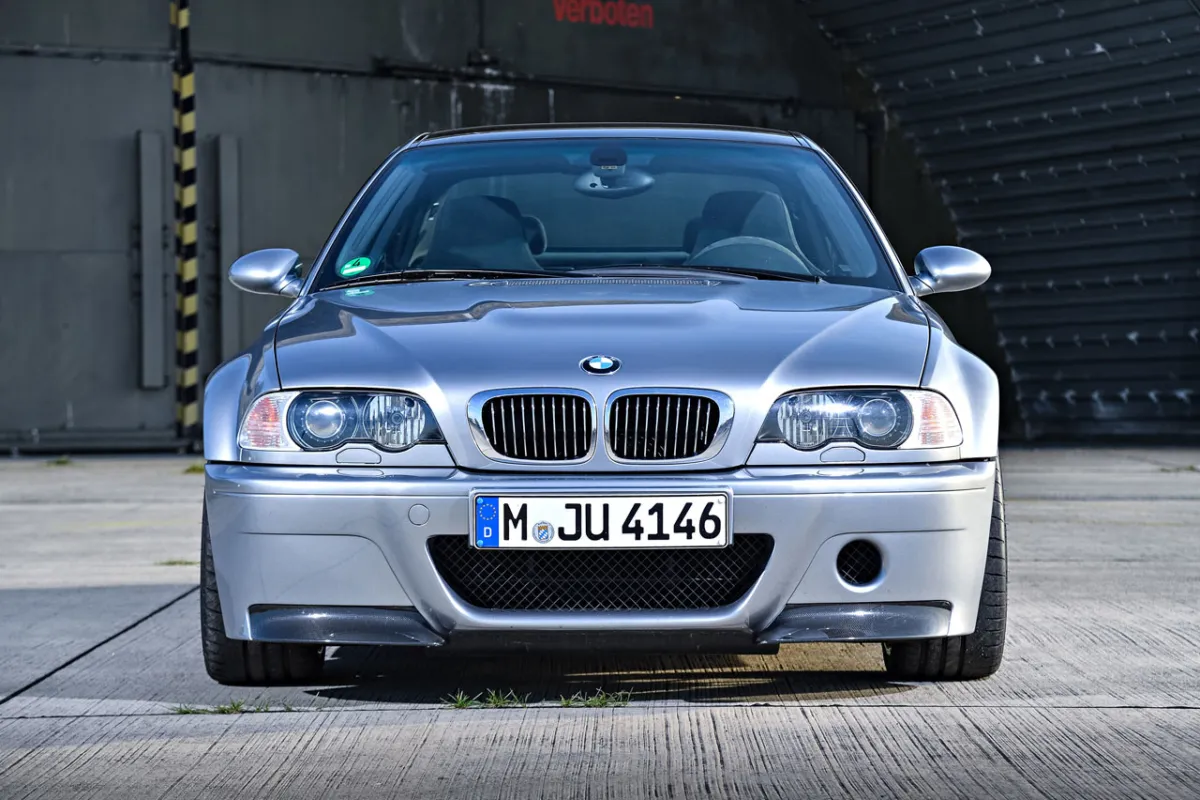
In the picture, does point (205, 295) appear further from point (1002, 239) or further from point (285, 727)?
point (285, 727)

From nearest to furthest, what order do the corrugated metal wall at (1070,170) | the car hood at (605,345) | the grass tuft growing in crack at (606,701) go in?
1. the car hood at (605,345)
2. the grass tuft growing in crack at (606,701)
3. the corrugated metal wall at (1070,170)

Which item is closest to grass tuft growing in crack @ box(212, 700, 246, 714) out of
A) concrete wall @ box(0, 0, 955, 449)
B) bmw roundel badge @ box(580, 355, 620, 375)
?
bmw roundel badge @ box(580, 355, 620, 375)

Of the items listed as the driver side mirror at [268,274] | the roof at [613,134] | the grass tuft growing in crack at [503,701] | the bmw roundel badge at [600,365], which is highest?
the roof at [613,134]

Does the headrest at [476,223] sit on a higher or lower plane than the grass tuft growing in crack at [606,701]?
higher

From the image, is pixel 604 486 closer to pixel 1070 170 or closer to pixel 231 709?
pixel 231 709

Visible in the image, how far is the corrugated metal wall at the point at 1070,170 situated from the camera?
14.8 m

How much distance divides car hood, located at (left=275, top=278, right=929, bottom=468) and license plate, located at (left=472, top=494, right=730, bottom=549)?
0.43 feet

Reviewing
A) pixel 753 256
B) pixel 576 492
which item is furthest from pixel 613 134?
pixel 576 492

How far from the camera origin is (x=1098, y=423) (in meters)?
16.0

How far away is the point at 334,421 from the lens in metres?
3.91

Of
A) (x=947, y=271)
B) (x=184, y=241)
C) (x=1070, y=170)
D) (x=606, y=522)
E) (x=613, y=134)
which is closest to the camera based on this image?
(x=606, y=522)

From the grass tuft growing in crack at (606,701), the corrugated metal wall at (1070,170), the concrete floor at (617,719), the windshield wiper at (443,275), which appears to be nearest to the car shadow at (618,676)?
the concrete floor at (617,719)

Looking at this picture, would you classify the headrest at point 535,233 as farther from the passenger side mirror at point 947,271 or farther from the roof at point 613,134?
the passenger side mirror at point 947,271

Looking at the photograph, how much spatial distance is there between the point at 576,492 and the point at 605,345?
0.38 metres
